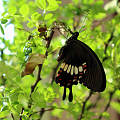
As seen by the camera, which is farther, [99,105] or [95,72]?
[99,105]

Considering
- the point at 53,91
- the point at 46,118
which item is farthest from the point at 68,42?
the point at 46,118

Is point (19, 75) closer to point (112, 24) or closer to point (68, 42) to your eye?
point (68, 42)

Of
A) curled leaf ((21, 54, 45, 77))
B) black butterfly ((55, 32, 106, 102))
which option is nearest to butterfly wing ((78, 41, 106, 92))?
black butterfly ((55, 32, 106, 102))

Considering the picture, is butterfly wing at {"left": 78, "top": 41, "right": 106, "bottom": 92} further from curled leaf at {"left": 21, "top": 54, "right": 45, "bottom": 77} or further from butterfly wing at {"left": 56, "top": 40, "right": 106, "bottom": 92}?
curled leaf at {"left": 21, "top": 54, "right": 45, "bottom": 77}

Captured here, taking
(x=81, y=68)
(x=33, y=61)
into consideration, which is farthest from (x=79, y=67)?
(x=33, y=61)

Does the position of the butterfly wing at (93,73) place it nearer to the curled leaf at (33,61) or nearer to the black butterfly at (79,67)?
the black butterfly at (79,67)

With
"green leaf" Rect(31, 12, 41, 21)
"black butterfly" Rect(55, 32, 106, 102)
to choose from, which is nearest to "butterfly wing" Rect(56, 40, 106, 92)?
"black butterfly" Rect(55, 32, 106, 102)

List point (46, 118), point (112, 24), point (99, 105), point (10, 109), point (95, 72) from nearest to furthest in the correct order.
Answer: point (10, 109)
point (95, 72)
point (112, 24)
point (99, 105)
point (46, 118)

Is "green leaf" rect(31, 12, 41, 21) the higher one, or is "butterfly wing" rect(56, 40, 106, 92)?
"green leaf" rect(31, 12, 41, 21)

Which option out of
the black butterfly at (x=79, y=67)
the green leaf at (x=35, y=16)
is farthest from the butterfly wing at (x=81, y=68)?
the green leaf at (x=35, y=16)
